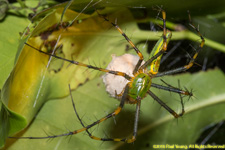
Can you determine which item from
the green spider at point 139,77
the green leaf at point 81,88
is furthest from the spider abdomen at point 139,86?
the green leaf at point 81,88

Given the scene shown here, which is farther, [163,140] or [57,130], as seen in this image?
[163,140]

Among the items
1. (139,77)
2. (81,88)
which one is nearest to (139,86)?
(139,77)

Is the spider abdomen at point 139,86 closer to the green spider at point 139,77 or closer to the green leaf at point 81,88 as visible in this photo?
the green spider at point 139,77

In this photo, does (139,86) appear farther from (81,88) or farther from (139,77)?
(81,88)

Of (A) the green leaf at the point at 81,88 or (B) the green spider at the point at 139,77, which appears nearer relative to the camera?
(A) the green leaf at the point at 81,88

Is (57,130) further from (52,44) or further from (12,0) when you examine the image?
(12,0)

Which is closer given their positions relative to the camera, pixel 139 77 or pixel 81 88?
pixel 139 77

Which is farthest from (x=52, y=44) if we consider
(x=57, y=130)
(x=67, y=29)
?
(x=57, y=130)

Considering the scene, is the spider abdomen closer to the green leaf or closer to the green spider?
the green spider

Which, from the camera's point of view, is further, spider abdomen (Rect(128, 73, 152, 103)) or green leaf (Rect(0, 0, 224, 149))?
spider abdomen (Rect(128, 73, 152, 103))

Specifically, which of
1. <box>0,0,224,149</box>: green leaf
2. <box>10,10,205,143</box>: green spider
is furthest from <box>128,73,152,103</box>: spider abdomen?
<box>0,0,224,149</box>: green leaf

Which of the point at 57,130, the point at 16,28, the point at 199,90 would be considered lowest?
the point at 199,90
